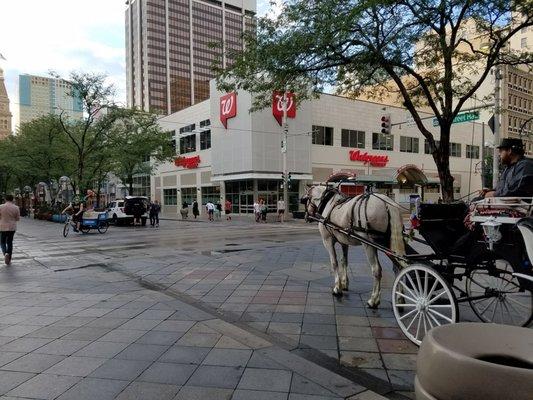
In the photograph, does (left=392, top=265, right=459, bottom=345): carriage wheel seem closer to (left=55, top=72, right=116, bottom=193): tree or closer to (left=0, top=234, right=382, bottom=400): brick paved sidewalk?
(left=0, top=234, right=382, bottom=400): brick paved sidewalk

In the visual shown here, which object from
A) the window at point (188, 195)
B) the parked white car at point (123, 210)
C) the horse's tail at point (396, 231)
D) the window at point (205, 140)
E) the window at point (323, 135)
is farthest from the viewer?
the window at point (188, 195)

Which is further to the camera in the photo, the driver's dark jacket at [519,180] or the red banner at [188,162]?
the red banner at [188,162]

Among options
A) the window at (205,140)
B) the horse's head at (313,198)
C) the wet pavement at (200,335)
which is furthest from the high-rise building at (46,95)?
the horse's head at (313,198)

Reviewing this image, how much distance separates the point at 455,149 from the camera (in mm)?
58375

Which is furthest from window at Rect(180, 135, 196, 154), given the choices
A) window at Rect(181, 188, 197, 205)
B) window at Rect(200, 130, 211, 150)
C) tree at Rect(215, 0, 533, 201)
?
tree at Rect(215, 0, 533, 201)

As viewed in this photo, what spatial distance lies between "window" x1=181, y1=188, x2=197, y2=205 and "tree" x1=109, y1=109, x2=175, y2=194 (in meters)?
8.34

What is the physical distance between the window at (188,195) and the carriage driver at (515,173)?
4637 cm

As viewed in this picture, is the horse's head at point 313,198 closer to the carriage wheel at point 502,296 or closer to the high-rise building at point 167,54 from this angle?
the carriage wheel at point 502,296

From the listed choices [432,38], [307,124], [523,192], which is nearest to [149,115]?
[307,124]

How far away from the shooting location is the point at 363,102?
48.0m

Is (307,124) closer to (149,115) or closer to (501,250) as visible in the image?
(149,115)

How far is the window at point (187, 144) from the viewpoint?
166ft

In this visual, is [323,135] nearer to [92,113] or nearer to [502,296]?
[92,113]

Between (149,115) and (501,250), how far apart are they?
1605 inches
